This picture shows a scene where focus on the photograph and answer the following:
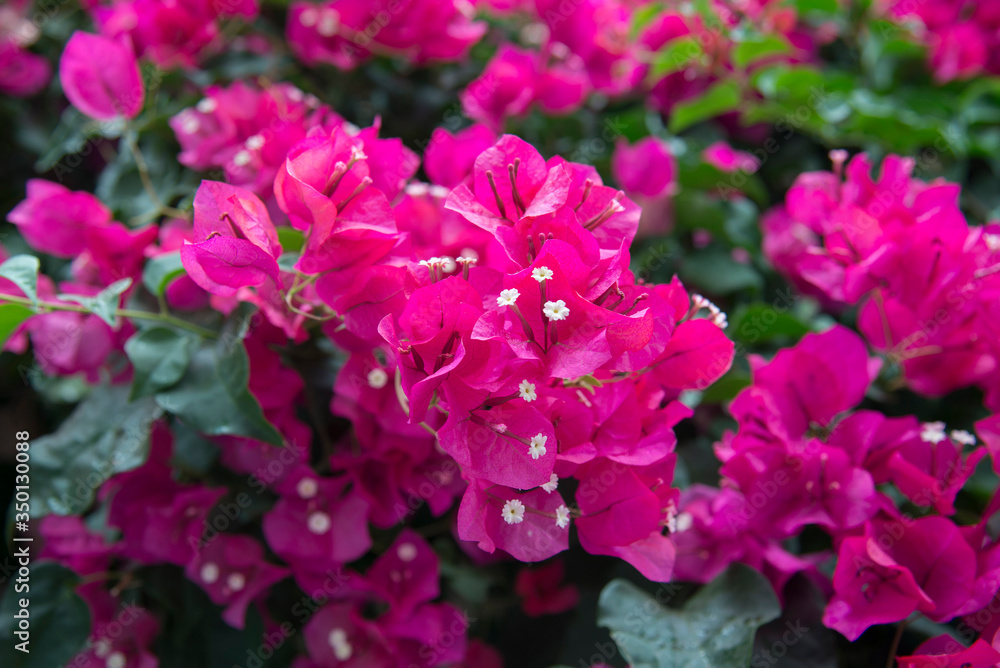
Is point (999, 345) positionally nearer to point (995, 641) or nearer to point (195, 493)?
point (995, 641)

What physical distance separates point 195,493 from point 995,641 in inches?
26.4

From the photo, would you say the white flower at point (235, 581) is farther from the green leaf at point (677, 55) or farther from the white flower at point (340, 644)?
the green leaf at point (677, 55)

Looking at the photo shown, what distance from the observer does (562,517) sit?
0.48 metres

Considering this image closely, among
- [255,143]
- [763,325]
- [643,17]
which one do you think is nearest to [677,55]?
[643,17]

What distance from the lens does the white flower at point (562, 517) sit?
1.57 feet

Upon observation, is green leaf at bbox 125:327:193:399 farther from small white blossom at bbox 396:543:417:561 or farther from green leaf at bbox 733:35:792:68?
green leaf at bbox 733:35:792:68

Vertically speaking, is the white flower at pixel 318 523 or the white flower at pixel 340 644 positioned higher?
the white flower at pixel 318 523

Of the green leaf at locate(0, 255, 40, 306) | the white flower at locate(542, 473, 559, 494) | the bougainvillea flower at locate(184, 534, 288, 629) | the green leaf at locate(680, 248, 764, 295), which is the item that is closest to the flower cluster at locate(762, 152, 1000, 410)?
the green leaf at locate(680, 248, 764, 295)

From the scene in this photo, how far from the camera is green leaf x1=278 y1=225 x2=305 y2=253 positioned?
62cm

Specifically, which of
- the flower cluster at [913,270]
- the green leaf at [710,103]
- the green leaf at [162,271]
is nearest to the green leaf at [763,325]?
the flower cluster at [913,270]

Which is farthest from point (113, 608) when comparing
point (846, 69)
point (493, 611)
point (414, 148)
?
point (846, 69)

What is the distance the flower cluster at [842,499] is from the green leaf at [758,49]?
557mm

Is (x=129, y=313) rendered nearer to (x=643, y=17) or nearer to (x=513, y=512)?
(x=513, y=512)

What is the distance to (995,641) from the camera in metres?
0.53
